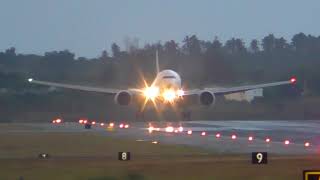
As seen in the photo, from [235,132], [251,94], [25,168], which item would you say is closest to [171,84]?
[251,94]

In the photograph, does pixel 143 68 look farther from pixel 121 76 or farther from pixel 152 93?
pixel 152 93

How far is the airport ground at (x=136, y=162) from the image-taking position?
68.5ft

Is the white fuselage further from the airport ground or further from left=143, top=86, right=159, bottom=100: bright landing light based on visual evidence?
the airport ground

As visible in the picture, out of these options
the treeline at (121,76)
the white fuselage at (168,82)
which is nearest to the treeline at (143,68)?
the treeline at (121,76)

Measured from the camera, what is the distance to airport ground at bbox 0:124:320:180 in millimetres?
20875

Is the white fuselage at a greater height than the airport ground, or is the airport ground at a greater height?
the white fuselage

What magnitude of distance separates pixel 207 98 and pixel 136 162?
44.6m

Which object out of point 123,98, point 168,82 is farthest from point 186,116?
point 123,98

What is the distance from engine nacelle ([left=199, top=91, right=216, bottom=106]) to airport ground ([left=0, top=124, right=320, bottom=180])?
108 feet

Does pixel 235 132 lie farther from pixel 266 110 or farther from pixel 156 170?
pixel 266 110

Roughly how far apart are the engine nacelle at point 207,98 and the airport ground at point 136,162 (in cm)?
3289

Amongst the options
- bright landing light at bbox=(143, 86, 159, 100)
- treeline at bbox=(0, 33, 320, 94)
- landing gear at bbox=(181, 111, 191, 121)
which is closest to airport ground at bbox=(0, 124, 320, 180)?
landing gear at bbox=(181, 111, 191, 121)

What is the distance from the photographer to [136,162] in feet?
80.6

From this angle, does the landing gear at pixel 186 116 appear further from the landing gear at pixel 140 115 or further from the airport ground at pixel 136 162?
the airport ground at pixel 136 162
